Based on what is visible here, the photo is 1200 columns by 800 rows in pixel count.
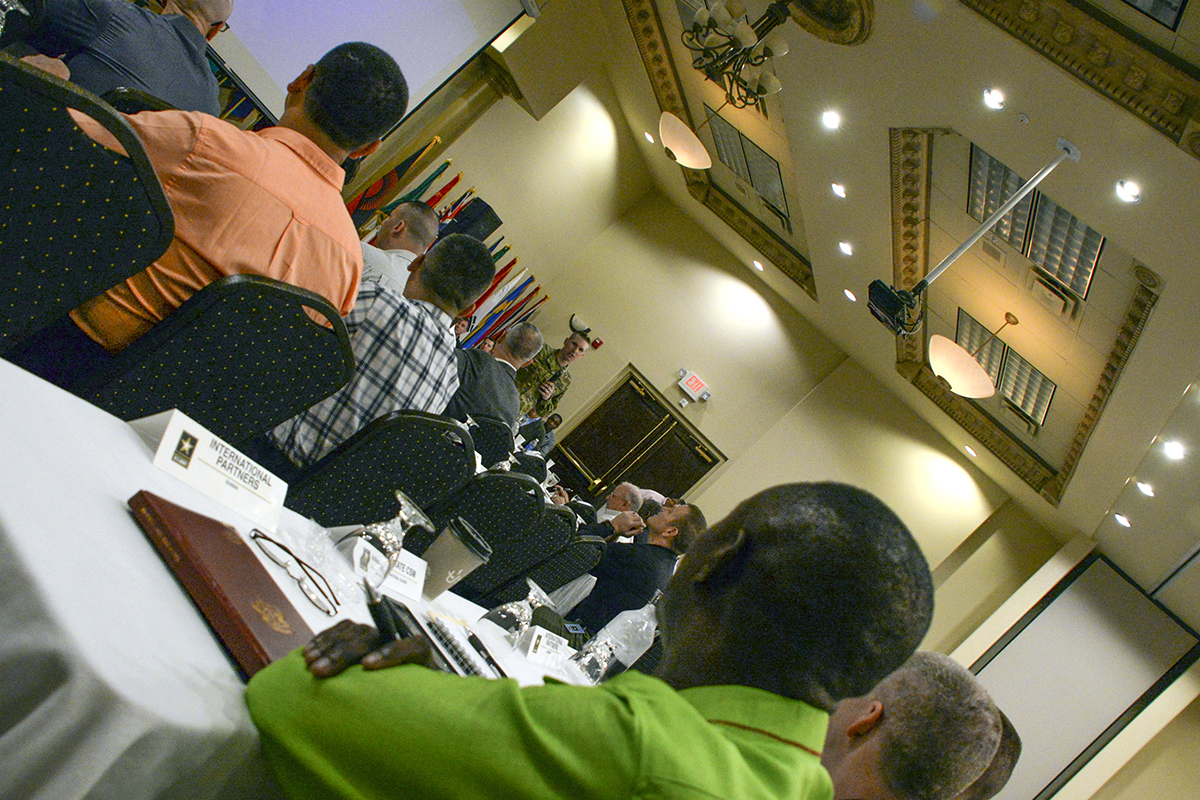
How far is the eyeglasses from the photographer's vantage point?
1.15 meters

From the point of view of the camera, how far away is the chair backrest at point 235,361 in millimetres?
1297

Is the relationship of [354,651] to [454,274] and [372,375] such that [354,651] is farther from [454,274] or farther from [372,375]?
[454,274]

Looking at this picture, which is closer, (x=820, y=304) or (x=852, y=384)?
(x=820, y=304)

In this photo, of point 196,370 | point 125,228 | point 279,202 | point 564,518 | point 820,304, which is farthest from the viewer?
point 820,304

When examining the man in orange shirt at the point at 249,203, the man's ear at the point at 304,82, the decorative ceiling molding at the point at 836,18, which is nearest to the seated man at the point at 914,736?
the man in orange shirt at the point at 249,203

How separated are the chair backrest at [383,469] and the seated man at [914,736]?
1.03 m

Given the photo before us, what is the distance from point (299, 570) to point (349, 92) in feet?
3.82

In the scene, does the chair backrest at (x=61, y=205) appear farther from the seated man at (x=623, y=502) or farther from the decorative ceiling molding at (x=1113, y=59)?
the seated man at (x=623, y=502)

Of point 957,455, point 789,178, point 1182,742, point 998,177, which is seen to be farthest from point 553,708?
point 957,455

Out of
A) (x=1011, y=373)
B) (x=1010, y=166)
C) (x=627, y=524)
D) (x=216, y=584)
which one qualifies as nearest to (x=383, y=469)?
(x=216, y=584)

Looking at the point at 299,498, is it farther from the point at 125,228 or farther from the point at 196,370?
the point at 125,228

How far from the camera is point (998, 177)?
14.0 feet

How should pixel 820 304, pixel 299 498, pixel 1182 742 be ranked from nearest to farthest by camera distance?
1. pixel 299 498
2. pixel 1182 742
3. pixel 820 304

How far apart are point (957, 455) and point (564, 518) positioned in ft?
22.0
